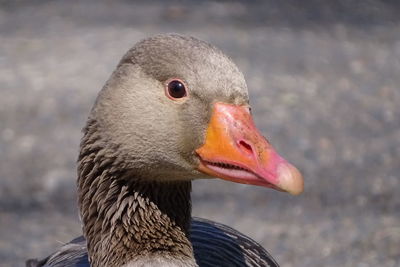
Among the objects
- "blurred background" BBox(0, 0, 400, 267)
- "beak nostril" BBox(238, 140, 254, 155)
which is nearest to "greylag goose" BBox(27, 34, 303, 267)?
"beak nostril" BBox(238, 140, 254, 155)

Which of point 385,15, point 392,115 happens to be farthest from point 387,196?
point 385,15

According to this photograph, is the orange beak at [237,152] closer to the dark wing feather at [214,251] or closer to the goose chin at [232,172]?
the goose chin at [232,172]

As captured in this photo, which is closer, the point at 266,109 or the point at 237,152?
the point at 237,152

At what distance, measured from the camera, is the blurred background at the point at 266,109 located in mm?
6766

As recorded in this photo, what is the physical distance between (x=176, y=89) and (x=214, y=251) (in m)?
1.29

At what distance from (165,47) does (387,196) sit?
11.5 ft

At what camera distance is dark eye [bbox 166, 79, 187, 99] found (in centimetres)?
393

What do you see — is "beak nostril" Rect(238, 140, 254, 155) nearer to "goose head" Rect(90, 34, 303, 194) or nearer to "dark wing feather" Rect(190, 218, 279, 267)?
"goose head" Rect(90, 34, 303, 194)

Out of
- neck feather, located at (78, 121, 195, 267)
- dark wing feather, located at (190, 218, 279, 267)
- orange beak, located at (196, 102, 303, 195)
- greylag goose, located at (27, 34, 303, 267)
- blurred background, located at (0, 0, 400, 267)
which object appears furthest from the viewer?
blurred background, located at (0, 0, 400, 267)

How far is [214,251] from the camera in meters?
4.93

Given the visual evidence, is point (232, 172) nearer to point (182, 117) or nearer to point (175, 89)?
point (182, 117)

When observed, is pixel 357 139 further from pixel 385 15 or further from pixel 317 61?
pixel 385 15

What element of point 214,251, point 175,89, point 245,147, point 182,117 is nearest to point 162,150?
point 182,117

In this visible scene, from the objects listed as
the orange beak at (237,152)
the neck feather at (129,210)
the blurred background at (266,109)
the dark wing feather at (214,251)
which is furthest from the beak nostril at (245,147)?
the blurred background at (266,109)
